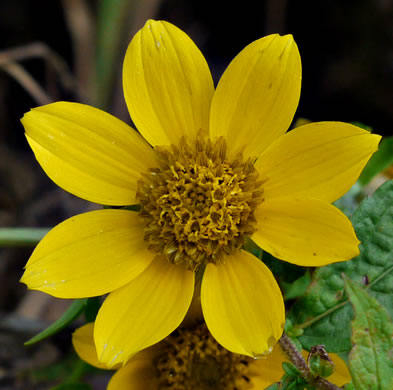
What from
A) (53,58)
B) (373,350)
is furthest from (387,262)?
(53,58)

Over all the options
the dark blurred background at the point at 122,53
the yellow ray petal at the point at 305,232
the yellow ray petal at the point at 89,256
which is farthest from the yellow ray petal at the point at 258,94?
the dark blurred background at the point at 122,53

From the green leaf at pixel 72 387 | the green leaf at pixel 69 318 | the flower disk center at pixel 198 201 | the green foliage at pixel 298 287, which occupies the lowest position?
the green leaf at pixel 72 387

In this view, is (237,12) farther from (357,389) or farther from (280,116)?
(357,389)

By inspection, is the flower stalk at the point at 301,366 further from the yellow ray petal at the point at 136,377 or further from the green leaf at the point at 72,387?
the green leaf at the point at 72,387

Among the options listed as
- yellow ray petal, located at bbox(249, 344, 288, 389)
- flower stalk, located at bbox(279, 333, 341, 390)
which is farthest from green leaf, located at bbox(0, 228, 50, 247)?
flower stalk, located at bbox(279, 333, 341, 390)

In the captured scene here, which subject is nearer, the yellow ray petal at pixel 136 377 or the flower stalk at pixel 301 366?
the flower stalk at pixel 301 366

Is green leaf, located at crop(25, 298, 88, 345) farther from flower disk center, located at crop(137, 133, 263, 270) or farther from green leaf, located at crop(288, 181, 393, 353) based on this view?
green leaf, located at crop(288, 181, 393, 353)
